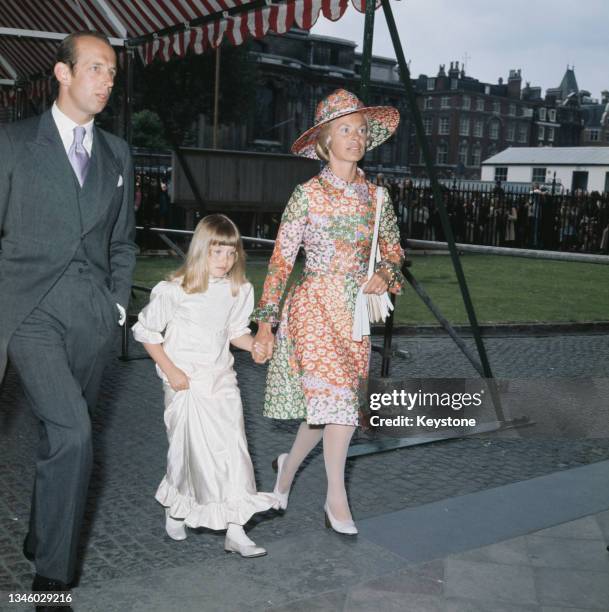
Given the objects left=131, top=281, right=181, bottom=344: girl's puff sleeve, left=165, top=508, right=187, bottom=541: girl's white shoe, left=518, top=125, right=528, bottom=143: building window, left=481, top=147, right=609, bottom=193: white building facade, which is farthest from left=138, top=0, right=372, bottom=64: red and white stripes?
left=518, top=125, right=528, bottom=143: building window

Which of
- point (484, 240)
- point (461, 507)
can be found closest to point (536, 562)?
point (461, 507)

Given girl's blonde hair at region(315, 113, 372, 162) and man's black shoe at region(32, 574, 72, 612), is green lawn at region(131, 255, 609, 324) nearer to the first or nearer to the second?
girl's blonde hair at region(315, 113, 372, 162)

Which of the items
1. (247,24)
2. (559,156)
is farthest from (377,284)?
(559,156)

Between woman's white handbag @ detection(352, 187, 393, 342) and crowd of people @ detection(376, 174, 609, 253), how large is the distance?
2137 centimetres

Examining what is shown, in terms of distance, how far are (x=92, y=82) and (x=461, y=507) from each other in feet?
9.02

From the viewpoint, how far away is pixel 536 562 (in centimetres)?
365

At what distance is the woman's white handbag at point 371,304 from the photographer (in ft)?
12.8

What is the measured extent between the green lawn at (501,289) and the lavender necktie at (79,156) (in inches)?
313

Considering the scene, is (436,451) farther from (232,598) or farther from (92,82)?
(92,82)

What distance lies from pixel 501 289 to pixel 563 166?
4100 cm

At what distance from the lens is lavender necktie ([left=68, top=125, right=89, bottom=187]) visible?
306 centimetres

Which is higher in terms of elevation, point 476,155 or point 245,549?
point 476,155

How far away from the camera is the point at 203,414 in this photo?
3.57 meters

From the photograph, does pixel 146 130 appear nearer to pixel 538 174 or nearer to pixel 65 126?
pixel 538 174
